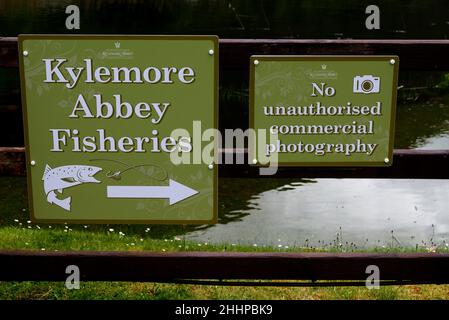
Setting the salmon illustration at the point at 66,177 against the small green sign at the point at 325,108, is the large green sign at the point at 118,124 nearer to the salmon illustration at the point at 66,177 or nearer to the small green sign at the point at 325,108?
the salmon illustration at the point at 66,177

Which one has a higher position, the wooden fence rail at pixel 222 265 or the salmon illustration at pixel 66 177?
the salmon illustration at pixel 66 177

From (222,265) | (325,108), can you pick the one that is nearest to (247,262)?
(222,265)

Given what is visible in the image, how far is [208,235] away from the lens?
10.1 meters

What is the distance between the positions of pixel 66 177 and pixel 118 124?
51 cm

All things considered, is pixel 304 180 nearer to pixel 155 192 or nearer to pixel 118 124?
pixel 155 192

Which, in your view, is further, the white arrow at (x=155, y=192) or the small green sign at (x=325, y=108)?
the white arrow at (x=155, y=192)

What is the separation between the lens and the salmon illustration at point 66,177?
4.12 metres

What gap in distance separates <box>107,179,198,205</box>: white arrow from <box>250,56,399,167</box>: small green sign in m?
0.58

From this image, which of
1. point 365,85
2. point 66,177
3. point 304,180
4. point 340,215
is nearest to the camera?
point 365,85

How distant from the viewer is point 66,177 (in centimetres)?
414

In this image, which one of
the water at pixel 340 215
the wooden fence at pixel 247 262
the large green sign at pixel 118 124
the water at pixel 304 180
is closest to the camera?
the large green sign at pixel 118 124

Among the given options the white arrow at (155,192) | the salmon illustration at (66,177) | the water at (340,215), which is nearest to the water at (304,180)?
the water at (340,215)

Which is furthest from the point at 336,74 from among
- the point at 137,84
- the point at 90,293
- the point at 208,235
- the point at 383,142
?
the point at 208,235

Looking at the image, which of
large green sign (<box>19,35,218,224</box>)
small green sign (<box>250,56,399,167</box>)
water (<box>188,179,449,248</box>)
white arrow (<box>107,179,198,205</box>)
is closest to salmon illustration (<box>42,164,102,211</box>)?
large green sign (<box>19,35,218,224</box>)
